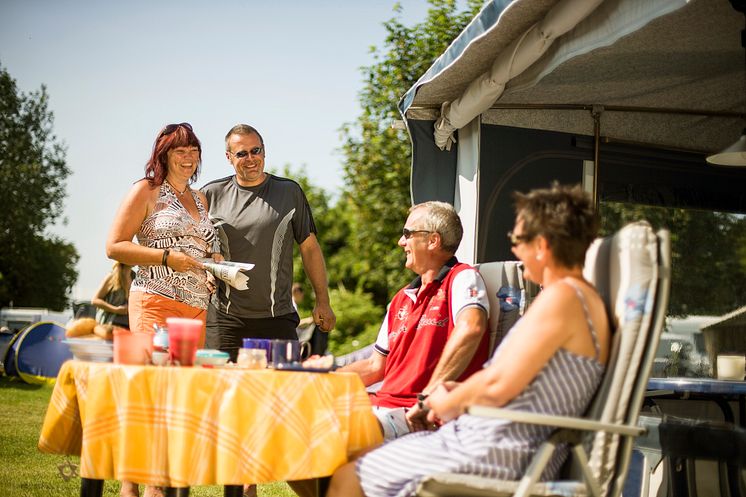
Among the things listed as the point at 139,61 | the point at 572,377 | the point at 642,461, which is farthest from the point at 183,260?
the point at 139,61

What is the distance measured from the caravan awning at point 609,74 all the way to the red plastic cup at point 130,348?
2057mm

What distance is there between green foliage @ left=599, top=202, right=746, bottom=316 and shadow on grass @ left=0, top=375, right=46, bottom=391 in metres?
7.51

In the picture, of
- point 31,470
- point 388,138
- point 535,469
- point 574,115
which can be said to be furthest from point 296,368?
point 388,138

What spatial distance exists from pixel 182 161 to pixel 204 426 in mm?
1780

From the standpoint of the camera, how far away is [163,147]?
3834mm

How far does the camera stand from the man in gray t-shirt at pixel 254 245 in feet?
14.1

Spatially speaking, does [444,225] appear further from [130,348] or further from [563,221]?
[130,348]

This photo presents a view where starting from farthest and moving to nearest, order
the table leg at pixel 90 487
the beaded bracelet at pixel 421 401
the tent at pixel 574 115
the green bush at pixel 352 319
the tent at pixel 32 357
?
the green bush at pixel 352 319 → the tent at pixel 32 357 → the tent at pixel 574 115 → the beaded bracelet at pixel 421 401 → the table leg at pixel 90 487

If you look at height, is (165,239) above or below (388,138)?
below

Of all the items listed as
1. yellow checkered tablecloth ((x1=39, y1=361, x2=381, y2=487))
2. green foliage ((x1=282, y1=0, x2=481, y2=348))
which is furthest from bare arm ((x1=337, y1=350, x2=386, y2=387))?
green foliage ((x1=282, y1=0, x2=481, y2=348))

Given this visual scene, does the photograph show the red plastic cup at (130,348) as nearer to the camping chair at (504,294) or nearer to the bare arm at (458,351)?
the bare arm at (458,351)

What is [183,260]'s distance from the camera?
3615 millimetres

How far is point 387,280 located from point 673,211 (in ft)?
25.4

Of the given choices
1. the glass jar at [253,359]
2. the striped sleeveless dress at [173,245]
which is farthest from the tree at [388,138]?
the glass jar at [253,359]
